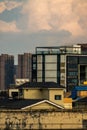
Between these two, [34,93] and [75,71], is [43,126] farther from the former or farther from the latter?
[75,71]

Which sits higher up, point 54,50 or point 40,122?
point 54,50

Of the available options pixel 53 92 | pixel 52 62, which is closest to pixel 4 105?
pixel 53 92

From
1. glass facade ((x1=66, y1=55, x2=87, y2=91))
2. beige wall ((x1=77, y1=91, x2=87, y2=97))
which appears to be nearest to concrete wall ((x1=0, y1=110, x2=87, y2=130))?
beige wall ((x1=77, y1=91, x2=87, y2=97))

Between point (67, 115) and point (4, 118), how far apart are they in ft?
21.1

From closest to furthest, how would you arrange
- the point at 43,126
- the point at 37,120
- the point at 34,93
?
1. the point at 43,126
2. the point at 37,120
3. the point at 34,93

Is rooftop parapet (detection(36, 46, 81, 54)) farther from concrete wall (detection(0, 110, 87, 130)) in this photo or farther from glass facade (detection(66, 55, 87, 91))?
concrete wall (detection(0, 110, 87, 130))

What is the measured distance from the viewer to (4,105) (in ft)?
189

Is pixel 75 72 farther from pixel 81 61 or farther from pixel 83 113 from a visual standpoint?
pixel 83 113

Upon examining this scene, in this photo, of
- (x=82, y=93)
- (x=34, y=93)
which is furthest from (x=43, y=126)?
(x=82, y=93)

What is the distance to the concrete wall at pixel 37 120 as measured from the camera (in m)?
49.7

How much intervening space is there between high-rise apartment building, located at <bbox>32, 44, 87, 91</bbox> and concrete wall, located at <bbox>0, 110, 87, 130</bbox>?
3487 inches

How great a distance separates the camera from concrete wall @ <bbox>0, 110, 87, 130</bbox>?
1956 inches

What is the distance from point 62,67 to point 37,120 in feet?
297

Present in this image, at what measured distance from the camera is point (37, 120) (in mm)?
50281
